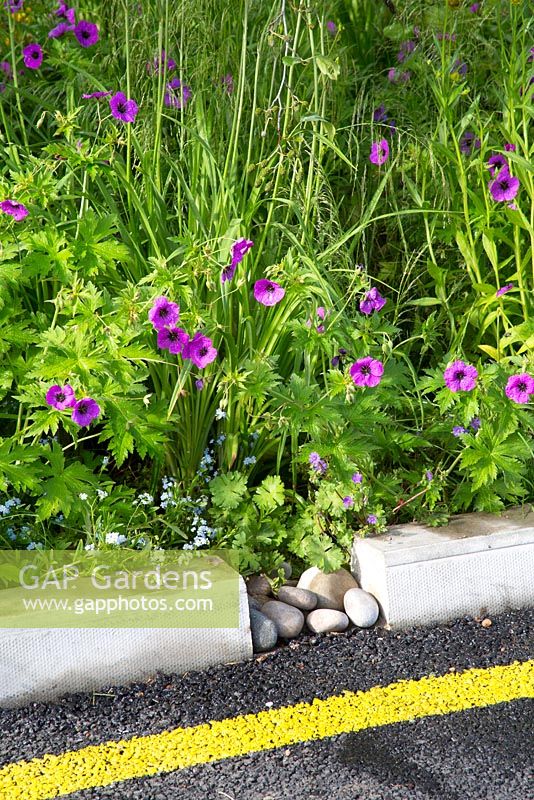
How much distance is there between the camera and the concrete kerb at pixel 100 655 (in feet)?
7.74

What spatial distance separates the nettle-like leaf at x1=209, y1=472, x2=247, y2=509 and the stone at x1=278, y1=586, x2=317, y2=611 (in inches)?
11.3

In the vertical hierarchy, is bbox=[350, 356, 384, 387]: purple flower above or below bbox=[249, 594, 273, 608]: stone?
above

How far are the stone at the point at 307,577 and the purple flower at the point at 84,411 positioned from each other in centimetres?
75

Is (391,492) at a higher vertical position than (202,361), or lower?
lower

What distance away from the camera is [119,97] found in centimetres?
278

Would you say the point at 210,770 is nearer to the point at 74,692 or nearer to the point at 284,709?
the point at 284,709

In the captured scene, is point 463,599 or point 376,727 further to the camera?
point 463,599

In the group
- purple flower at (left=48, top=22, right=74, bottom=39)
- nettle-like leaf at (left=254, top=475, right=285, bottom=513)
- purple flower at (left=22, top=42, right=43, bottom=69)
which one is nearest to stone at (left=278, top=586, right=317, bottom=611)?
nettle-like leaf at (left=254, top=475, right=285, bottom=513)

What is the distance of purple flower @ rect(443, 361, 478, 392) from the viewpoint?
2.75 m

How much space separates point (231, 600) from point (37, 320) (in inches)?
37.7

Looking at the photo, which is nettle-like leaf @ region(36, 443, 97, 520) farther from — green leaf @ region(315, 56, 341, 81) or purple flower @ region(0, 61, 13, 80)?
purple flower @ region(0, 61, 13, 80)

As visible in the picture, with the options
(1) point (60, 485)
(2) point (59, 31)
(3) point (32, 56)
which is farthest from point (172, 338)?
(2) point (59, 31)

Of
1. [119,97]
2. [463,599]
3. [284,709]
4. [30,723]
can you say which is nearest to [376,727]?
[284,709]

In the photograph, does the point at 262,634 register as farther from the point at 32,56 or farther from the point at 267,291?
the point at 32,56
